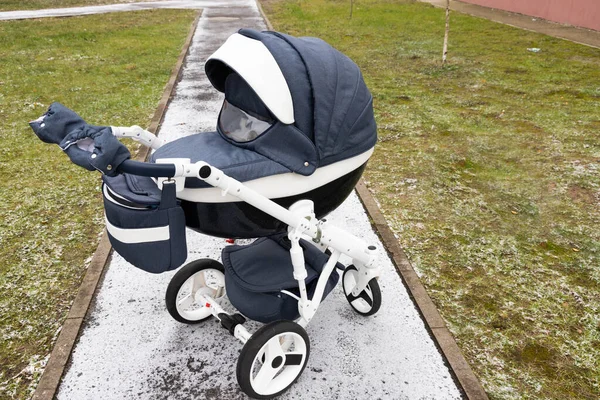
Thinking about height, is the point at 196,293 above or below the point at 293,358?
below

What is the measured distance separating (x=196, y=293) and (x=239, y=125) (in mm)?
1130

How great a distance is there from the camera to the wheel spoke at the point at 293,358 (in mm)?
2559

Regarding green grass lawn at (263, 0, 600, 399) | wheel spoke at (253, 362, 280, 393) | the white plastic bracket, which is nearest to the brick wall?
green grass lawn at (263, 0, 600, 399)

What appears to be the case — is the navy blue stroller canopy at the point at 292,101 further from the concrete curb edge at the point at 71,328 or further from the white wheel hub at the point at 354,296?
the concrete curb edge at the point at 71,328

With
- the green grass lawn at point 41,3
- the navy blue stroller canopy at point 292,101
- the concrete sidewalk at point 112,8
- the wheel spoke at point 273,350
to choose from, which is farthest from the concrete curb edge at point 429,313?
the green grass lawn at point 41,3

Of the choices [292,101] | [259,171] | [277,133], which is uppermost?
[292,101]

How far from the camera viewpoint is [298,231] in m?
2.34

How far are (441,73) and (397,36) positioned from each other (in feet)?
12.5

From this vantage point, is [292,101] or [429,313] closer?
[292,101]

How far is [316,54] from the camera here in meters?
2.40

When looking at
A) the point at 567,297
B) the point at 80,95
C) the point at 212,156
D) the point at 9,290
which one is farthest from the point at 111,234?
the point at 80,95

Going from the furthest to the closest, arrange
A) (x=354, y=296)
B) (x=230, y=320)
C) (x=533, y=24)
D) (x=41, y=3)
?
(x=41, y=3) → (x=533, y=24) → (x=354, y=296) → (x=230, y=320)

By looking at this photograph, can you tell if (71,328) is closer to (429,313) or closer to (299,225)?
(299,225)

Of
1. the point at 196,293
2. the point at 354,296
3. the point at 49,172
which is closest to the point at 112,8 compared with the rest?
the point at 49,172
